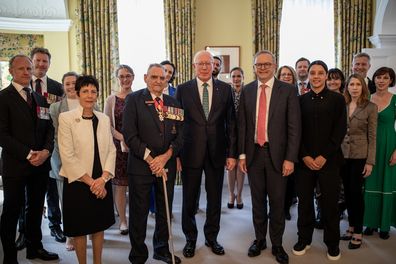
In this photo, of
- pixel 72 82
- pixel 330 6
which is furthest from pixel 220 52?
pixel 72 82

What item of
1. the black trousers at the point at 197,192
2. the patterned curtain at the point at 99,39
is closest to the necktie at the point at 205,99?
the black trousers at the point at 197,192

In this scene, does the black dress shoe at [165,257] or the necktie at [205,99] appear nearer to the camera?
the black dress shoe at [165,257]

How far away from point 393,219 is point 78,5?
491cm

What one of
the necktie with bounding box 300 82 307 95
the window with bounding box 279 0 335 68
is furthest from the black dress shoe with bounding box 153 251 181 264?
the window with bounding box 279 0 335 68

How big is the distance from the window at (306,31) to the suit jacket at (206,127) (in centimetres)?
314

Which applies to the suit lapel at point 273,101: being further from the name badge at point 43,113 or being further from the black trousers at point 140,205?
the name badge at point 43,113

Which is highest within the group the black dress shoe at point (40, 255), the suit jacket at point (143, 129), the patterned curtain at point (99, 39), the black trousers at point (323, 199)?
the patterned curtain at point (99, 39)

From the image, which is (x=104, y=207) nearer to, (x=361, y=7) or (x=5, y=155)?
(x=5, y=155)

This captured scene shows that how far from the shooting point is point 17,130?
8.43 feet

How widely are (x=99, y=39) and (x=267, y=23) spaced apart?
2.60 m

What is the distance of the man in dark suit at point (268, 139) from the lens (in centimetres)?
270

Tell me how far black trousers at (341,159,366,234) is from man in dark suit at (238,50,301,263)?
70cm

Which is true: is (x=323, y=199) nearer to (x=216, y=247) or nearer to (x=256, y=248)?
(x=256, y=248)

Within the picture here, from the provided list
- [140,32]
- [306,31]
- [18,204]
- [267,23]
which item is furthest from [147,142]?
[306,31]
